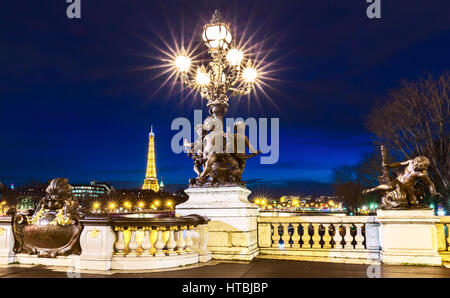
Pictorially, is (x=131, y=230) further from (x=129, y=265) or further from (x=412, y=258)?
(x=412, y=258)

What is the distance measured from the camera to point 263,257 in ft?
28.9

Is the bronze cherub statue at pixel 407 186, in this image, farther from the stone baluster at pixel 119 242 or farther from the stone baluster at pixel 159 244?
the stone baluster at pixel 119 242

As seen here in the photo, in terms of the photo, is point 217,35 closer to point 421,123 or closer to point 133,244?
point 133,244

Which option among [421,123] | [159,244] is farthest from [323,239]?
[421,123]

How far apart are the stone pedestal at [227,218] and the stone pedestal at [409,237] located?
9.32 ft

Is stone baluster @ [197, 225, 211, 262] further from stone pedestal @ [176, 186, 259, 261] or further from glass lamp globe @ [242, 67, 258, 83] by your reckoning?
glass lamp globe @ [242, 67, 258, 83]

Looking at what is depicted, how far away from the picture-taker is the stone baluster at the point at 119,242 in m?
7.15

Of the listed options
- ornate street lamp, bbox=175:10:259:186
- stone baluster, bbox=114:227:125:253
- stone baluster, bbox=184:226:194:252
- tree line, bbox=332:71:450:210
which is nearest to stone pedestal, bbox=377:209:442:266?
ornate street lamp, bbox=175:10:259:186

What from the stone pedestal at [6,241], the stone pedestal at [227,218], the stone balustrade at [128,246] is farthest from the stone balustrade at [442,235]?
the stone pedestal at [6,241]

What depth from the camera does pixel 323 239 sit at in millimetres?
8812

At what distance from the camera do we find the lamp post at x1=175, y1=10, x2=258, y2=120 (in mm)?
9539

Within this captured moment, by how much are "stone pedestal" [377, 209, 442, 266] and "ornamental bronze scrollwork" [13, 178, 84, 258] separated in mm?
6341
